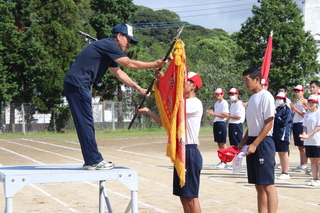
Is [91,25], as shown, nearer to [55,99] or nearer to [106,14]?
[106,14]

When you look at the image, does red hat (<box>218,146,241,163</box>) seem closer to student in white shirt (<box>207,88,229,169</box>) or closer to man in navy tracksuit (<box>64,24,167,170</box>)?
man in navy tracksuit (<box>64,24,167,170</box>)

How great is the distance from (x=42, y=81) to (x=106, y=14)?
831 cm

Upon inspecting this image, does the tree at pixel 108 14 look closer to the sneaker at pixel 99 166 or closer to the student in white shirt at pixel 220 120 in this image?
the student in white shirt at pixel 220 120

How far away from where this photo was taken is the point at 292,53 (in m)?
44.3

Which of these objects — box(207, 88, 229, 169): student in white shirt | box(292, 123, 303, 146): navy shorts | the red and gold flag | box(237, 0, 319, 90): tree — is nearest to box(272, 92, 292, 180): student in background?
box(292, 123, 303, 146): navy shorts

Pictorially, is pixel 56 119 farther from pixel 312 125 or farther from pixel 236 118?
pixel 312 125

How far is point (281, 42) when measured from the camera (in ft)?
143

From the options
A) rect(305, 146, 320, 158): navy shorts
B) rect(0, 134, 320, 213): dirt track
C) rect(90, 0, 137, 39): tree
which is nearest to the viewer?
rect(0, 134, 320, 213): dirt track

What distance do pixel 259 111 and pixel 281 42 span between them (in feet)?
126

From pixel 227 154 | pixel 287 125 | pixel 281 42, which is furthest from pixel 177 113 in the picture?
pixel 281 42

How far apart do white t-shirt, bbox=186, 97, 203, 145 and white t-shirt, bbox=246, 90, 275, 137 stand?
901 millimetres

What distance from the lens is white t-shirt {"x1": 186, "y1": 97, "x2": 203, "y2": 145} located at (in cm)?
620

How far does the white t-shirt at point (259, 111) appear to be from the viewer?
6.66 metres

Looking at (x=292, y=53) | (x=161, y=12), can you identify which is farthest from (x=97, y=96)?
(x=161, y=12)
